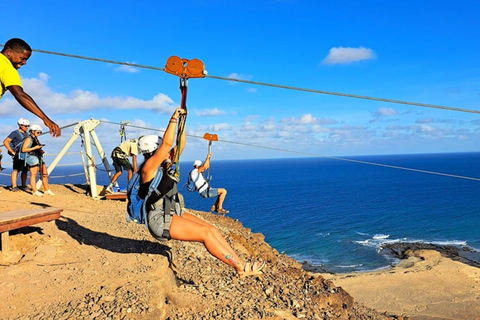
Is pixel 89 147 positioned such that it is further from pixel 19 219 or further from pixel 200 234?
pixel 200 234

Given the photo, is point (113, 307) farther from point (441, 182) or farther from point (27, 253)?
point (441, 182)

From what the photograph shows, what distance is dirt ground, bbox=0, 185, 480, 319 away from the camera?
5035mm

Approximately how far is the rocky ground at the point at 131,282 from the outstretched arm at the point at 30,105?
243 cm

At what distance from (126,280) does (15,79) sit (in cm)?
346

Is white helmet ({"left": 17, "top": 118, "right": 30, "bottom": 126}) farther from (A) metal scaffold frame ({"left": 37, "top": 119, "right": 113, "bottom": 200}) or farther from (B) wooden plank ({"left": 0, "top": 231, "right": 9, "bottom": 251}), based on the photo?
(B) wooden plank ({"left": 0, "top": 231, "right": 9, "bottom": 251})

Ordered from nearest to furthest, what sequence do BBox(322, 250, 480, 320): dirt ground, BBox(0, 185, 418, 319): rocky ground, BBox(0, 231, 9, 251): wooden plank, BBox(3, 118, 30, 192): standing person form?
BBox(0, 185, 418, 319): rocky ground
BBox(0, 231, 9, 251): wooden plank
BBox(3, 118, 30, 192): standing person
BBox(322, 250, 480, 320): dirt ground

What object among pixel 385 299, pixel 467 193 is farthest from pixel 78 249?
pixel 467 193

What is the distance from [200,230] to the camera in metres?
5.14

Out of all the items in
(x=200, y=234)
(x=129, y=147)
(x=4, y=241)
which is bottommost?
(x=4, y=241)

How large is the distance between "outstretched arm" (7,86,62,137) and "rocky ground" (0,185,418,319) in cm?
243

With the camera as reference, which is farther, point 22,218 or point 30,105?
point 22,218

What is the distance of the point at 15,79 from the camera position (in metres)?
5.03

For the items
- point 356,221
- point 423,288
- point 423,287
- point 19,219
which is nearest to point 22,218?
point 19,219

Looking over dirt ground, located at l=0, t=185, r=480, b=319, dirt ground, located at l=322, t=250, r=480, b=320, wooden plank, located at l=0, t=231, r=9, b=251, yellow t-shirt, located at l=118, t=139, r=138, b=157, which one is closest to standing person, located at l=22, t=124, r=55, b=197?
dirt ground, located at l=0, t=185, r=480, b=319
